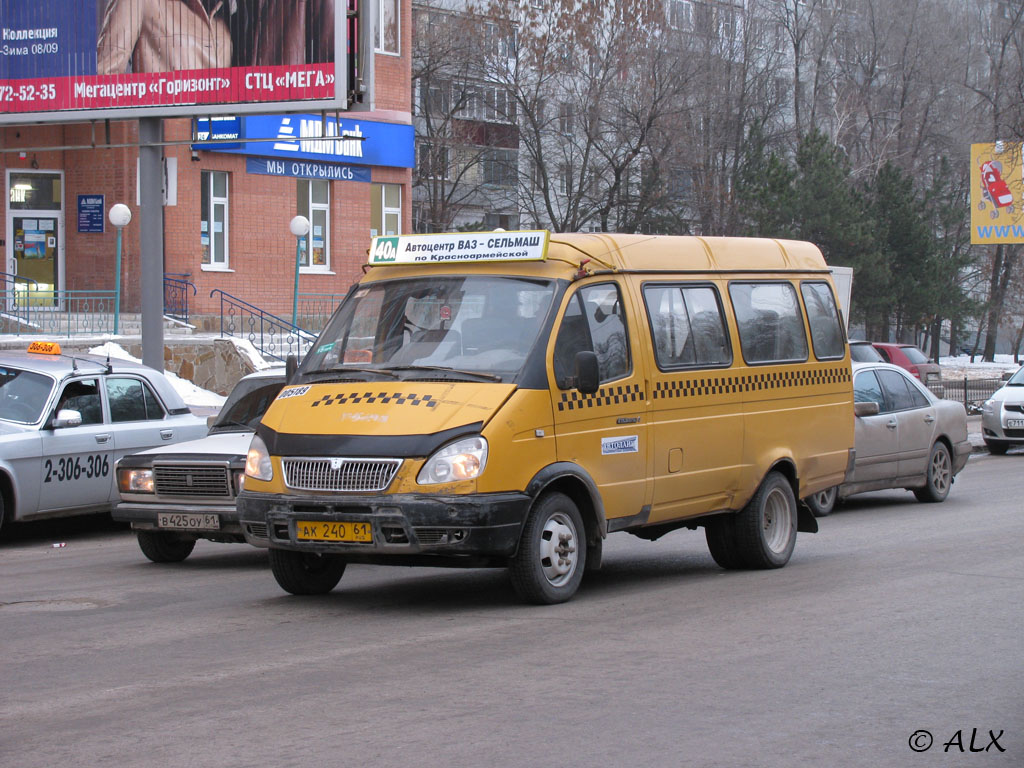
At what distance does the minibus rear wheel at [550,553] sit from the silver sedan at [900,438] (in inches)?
260

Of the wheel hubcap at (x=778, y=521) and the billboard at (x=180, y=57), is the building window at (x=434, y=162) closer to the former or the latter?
the billboard at (x=180, y=57)

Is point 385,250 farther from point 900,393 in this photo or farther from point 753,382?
point 900,393

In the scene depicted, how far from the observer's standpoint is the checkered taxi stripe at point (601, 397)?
28.9 ft

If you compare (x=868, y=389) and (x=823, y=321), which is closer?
(x=823, y=321)

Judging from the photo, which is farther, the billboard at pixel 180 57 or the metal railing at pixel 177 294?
the metal railing at pixel 177 294

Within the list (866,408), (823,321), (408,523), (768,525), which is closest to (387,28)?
(866,408)

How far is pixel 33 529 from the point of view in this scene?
1439 cm

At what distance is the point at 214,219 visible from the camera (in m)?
32.9

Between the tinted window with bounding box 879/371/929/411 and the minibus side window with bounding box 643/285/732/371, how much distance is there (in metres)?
6.29

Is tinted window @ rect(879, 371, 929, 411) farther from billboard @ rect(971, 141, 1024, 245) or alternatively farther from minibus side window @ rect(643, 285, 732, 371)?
billboard @ rect(971, 141, 1024, 245)

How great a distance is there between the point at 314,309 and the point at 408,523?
2685 cm

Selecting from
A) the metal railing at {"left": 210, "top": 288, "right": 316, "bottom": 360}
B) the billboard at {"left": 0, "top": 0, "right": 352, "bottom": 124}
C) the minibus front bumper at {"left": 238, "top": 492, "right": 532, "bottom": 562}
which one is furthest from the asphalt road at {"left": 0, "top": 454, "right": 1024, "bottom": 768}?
the metal railing at {"left": 210, "top": 288, "right": 316, "bottom": 360}

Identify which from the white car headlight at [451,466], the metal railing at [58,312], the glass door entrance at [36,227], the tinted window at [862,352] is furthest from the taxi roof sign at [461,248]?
the glass door entrance at [36,227]

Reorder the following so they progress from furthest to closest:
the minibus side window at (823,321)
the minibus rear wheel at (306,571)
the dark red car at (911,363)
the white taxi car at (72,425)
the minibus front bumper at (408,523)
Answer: the dark red car at (911,363) < the white taxi car at (72,425) < the minibus side window at (823,321) < the minibus rear wheel at (306,571) < the minibus front bumper at (408,523)
